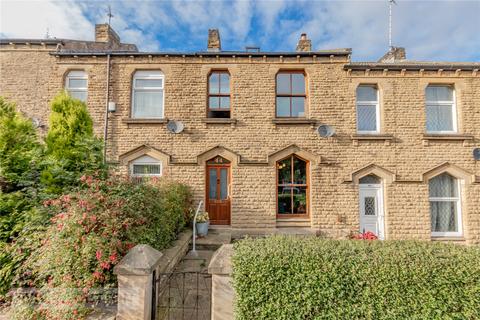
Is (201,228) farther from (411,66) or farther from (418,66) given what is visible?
(418,66)

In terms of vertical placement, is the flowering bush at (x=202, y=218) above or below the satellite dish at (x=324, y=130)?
below

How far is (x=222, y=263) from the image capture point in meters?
2.74

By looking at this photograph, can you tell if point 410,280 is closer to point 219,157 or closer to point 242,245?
point 242,245

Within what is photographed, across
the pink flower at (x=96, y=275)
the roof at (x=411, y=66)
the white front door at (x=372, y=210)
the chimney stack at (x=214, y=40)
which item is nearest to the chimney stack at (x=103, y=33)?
the chimney stack at (x=214, y=40)

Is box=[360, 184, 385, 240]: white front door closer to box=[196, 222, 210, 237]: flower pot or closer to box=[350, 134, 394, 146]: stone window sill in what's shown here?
box=[350, 134, 394, 146]: stone window sill

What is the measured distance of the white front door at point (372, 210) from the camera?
827 cm

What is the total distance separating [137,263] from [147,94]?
7500 millimetres

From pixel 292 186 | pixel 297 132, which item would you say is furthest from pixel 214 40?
pixel 292 186

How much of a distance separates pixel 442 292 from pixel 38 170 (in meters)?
6.71

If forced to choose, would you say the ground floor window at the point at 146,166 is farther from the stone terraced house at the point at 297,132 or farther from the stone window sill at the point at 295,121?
the stone window sill at the point at 295,121

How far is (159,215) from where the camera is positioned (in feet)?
14.8

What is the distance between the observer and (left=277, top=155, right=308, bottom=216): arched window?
27.7 ft

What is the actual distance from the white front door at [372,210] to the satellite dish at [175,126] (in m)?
7.15

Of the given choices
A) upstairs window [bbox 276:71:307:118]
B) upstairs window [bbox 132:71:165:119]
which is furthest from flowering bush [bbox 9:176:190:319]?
upstairs window [bbox 276:71:307:118]
